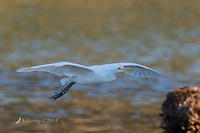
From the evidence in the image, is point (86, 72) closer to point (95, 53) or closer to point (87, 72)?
point (87, 72)

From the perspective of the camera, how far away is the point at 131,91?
14195mm

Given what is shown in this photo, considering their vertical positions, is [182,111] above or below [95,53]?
below

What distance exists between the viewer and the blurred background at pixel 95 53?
1186 centimetres

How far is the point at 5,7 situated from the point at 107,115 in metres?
15.5

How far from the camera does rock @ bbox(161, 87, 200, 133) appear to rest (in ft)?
23.1

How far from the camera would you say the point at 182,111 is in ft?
23.5

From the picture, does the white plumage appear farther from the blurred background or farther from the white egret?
the blurred background

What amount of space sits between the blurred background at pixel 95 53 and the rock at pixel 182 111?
331 cm

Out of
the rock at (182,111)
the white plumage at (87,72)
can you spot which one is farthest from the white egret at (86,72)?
the rock at (182,111)

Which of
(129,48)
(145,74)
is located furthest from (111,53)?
(145,74)

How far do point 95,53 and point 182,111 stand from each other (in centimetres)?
1197

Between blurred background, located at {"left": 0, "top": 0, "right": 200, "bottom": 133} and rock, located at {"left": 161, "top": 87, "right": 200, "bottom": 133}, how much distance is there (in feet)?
10.9

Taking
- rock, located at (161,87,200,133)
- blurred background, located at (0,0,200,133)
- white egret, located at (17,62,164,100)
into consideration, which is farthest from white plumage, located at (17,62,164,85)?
blurred background, located at (0,0,200,133)

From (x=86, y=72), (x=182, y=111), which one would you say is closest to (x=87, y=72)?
(x=86, y=72)
